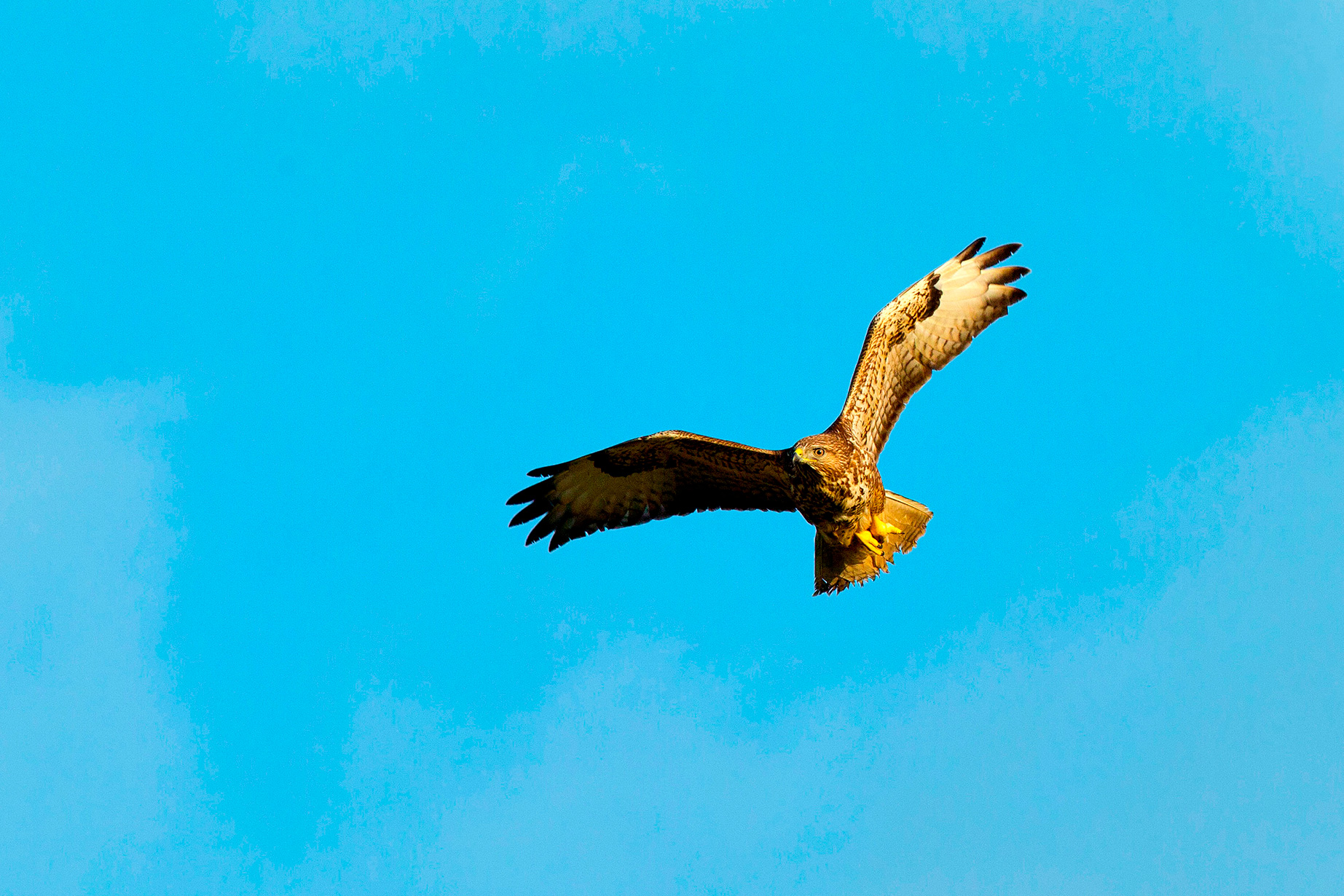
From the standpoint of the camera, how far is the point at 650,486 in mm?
12172

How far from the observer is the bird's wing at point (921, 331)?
1212 centimetres

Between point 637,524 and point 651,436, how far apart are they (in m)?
1.44

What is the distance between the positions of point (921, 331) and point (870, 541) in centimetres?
266

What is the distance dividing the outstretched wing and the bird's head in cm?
45

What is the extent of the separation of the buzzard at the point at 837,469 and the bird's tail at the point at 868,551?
0.01 m

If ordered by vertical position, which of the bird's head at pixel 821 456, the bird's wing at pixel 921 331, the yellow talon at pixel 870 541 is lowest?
the yellow talon at pixel 870 541

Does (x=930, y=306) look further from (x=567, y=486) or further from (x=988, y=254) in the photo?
(x=567, y=486)

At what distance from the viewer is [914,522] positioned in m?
11.8

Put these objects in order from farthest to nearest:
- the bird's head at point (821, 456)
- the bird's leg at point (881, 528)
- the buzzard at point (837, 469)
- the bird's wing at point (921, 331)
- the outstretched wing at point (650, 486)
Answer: the bird's wing at point (921, 331) < the bird's leg at point (881, 528) < the outstretched wing at point (650, 486) < the buzzard at point (837, 469) < the bird's head at point (821, 456)

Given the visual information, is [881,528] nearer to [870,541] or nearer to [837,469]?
[870,541]

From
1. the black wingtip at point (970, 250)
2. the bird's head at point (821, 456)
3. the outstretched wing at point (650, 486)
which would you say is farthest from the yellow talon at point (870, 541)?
the black wingtip at point (970, 250)

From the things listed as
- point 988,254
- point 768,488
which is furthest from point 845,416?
point 988,254

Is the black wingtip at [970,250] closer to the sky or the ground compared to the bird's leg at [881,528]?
closer to the sky

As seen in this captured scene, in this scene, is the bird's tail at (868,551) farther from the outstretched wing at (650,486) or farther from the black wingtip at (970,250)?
the black wingtip at (970,250)
